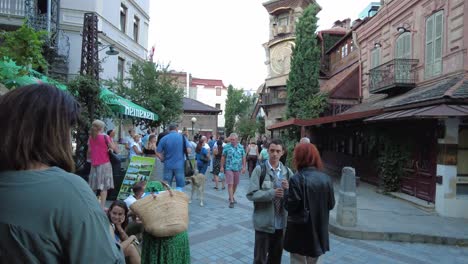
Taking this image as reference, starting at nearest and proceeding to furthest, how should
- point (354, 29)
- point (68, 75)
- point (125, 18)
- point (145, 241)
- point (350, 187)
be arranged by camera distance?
1. point (145, 241)
2. point (350, 187)
3. point (68, 75)
4. point (354, 29)
5. point (125, 18)

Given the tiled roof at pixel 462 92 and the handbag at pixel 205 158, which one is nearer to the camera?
the tiled roof at pixel 462 92

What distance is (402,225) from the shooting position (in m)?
7.50

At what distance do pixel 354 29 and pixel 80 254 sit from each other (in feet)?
63.5

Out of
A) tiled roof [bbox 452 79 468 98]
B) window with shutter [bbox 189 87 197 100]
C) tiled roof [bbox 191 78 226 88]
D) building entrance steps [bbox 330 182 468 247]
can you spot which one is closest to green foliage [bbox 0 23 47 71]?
building entrance steps [bbox 330 182 468 247]

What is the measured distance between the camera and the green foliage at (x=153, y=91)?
56.3 feet

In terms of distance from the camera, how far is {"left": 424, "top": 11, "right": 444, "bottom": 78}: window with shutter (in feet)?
35.9

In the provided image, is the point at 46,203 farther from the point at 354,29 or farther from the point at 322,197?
the point at 354,29

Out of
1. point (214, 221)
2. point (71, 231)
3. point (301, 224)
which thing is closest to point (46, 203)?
point (71, 231)

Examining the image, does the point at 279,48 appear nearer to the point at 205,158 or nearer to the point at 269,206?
the point at 205,158

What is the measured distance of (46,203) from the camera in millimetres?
1199

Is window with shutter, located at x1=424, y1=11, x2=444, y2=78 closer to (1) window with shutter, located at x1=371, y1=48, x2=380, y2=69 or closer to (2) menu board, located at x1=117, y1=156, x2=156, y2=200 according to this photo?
(1) window with shutter, located at x1=371, y1=48, x2=380, y2=69

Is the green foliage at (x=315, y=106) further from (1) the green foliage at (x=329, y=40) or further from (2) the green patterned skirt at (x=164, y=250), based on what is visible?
(2) the green patterned skirt at (x=164, y=250)

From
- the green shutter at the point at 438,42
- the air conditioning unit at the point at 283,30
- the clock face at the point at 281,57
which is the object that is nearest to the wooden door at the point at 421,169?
the green shutter at the point at 438,42

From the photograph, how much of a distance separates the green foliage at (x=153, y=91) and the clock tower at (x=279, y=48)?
1431 cm
